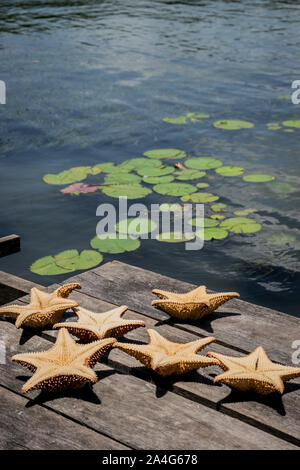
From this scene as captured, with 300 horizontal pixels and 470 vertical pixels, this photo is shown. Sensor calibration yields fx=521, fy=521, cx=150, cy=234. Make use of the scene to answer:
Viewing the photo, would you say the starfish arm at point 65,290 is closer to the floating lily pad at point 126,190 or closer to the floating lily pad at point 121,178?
the floating lily pad at point 126,190

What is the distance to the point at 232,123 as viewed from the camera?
6934 millimetres

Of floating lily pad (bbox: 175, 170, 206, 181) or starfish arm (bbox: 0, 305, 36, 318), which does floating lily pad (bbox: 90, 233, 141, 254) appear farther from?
starfish arm (bbox: 0, 305, 36, 318)

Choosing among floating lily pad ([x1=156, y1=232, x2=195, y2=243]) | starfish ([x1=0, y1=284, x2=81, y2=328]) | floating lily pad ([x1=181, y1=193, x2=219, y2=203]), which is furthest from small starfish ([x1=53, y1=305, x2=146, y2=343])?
floating lily pad ([x1=181, y1=193, x2=219, y2=203])

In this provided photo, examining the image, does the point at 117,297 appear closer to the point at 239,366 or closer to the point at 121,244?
the point at 239,366

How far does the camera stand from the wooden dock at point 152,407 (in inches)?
62.3

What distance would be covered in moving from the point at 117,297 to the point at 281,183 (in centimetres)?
324

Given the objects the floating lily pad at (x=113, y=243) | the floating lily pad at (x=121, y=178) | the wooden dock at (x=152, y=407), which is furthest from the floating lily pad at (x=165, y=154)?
the wooden dock at (x=152, y=407)

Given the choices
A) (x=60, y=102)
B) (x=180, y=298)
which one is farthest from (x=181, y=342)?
(x=60, y=102)

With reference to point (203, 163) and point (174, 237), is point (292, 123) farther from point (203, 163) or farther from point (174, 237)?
point (174, 237)

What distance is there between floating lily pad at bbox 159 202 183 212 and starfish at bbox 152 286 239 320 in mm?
2377

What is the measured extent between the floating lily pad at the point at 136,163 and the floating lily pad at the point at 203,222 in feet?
4.19

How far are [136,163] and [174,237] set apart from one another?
1.59 meters

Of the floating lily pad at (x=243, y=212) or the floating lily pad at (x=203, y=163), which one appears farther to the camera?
the floating lily pad at (x=203, y=163)

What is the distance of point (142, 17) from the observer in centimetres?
1515
